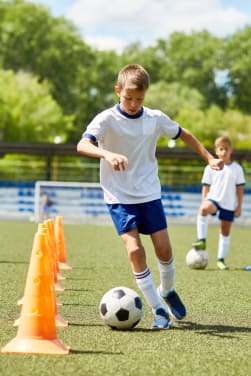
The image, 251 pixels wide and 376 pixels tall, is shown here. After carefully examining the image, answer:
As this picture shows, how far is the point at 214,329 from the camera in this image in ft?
21.0

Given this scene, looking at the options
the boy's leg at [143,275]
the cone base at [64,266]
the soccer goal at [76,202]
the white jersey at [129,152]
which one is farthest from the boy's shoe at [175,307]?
the soccer goal at [76,202]

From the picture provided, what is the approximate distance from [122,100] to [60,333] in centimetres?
171

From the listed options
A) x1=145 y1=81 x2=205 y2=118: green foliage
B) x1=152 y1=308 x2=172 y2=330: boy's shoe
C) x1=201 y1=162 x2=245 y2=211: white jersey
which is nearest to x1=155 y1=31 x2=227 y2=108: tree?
x1=145 y1=81 x2=205 y2=118: green foliage

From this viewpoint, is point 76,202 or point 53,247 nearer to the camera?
point 53,247

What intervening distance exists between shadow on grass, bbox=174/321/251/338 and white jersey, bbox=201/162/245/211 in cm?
551

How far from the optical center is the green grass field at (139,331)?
4875 mm

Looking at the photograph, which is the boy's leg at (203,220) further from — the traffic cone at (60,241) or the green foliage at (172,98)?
the green foliage at (172,98)

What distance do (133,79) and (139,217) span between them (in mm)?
1064

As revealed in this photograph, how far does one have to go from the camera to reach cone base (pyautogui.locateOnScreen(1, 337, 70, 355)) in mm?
5129

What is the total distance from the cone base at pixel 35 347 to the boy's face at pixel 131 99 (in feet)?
6.12

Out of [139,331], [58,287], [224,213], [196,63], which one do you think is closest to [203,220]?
[224,213]

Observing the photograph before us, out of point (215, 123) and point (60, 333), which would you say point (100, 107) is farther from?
point (60, 333)

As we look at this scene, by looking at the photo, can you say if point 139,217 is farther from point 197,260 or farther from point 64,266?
point 197,260

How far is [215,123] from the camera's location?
3014 inches
